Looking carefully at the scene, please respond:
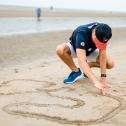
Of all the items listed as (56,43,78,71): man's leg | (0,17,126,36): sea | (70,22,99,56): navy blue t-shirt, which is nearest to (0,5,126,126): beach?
(56,43,78,71): man's leg

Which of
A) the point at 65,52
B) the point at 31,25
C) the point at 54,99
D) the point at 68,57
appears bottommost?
the point at 31,25

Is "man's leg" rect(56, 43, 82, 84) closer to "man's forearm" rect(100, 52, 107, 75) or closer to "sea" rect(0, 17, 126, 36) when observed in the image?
"man's forearm" rect(100, 52, 107, 75)

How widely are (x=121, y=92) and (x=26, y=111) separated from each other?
76.1 inches

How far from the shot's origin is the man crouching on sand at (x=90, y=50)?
620 centimetres

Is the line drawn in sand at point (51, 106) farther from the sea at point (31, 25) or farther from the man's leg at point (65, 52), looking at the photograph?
the sea at point (31, 25)

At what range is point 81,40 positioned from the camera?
21.8ft

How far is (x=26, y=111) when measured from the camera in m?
Answer: 5.68

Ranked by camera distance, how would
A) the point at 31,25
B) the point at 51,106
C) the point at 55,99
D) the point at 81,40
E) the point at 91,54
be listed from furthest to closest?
the point at 31,25 < the point at 91,54 < the point at 81,40 < the point at 55,99 < the point at 51,106

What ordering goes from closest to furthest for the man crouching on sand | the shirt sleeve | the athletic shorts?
the man crouching on sand → the shirt sleeve → the athletic shorts

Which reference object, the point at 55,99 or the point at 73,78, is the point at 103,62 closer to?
the point at 73,78

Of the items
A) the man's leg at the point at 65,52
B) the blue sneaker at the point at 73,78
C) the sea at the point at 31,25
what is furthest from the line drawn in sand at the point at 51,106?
the sea at the point at 31,25

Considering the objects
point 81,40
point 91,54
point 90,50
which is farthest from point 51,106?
point 91,54

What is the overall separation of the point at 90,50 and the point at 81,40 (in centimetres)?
43

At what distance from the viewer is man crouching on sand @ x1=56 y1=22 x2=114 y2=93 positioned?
620 centimetres
